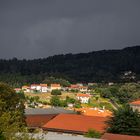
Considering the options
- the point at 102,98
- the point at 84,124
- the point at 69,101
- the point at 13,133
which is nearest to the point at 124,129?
the point at 84,124

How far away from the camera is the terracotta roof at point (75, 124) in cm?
3641

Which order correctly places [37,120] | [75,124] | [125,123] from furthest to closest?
[37,120] → [75,124] → [125,123]

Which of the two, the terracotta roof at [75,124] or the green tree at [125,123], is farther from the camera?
the terracotta roof at [75,124]

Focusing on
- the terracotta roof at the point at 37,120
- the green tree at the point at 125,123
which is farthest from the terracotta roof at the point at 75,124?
the terracotta roof at the point at 37,120

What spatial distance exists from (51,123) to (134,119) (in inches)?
371

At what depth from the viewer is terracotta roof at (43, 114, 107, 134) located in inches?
1433

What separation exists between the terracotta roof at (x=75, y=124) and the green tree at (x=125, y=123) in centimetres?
275

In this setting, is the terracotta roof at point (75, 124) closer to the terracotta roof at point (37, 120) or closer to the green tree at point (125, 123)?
the green tree at point (125, 123)

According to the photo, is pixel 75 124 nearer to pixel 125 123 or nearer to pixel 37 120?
pixel 125 123

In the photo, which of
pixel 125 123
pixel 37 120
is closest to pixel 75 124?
pixel 125 123

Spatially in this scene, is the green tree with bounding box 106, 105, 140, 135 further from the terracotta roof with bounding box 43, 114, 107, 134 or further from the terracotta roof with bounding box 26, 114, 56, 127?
the terracotta roof with bounding box 26, 114, 56, 127

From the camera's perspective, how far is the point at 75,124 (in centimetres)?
3775

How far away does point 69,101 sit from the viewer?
9106 centimetres

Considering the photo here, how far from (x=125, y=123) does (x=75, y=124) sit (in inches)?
257
